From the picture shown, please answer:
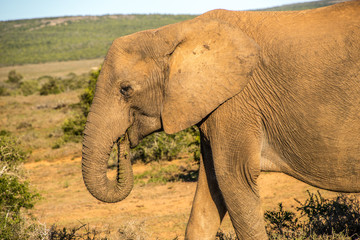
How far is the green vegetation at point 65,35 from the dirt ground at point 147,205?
7795cm

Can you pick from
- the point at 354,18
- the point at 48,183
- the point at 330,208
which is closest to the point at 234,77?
the point at 354,18

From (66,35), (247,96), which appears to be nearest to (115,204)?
(247,96)

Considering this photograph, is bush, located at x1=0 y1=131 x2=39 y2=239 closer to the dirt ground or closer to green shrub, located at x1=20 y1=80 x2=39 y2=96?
the dirt ground

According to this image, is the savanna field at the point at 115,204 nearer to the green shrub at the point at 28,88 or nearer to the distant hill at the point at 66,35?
the green shrub at the point at 28,88

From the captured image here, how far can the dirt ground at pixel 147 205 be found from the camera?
22.3ft

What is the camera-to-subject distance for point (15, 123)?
67.9 ft

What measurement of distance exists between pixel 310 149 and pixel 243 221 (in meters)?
0.86

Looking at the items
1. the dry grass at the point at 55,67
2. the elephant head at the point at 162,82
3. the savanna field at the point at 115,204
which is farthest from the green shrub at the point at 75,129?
the dry grass at the point at 55,67

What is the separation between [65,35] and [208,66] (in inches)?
4660

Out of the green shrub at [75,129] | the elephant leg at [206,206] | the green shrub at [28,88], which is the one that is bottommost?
the green shrub at [28,88]

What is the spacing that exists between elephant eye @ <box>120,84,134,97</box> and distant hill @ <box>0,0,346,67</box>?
83.0 meters

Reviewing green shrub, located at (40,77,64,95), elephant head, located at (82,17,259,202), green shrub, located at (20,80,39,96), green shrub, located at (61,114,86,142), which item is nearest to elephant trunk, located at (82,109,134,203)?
elephant head, located at (82,17,259,202)

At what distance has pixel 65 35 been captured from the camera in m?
115

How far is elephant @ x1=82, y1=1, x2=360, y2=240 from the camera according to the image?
3.31 meters
